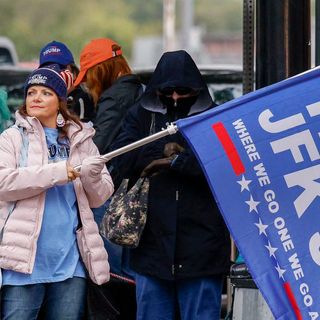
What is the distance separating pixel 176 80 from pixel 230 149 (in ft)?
2.91

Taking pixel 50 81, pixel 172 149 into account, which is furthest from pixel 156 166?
pixel 50 81

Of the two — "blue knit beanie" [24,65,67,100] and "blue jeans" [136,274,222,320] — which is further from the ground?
"blue knit beanie" [24,65,67,100]

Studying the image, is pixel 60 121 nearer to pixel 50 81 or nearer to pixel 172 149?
pixel 50 81

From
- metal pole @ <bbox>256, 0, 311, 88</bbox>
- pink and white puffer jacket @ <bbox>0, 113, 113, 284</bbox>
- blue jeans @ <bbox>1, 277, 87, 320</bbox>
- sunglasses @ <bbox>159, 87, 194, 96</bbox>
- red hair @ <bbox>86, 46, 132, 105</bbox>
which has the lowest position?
blue jeans @ <bbox>1, 277, 87, 320</bbox>

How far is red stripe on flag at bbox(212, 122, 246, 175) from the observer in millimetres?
5969

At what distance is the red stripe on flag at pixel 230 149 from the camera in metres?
5.97

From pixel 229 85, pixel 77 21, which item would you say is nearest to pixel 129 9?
pixel 77 21

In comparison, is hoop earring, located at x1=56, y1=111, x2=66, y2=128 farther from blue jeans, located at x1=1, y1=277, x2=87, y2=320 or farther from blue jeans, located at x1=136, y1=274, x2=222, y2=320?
blue jeans, located at x1=136, y1=274, x2=222, y2=320

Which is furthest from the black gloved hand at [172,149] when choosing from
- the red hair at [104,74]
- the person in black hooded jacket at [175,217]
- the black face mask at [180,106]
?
the red hair at [104,74]

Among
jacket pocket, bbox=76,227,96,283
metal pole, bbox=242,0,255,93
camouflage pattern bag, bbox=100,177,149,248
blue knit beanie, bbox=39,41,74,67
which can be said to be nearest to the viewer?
jacket pocket, bbox=76,227,96,283

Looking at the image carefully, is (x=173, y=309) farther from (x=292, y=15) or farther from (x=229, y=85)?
(x=229, y=85)

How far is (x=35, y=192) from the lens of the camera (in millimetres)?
6293

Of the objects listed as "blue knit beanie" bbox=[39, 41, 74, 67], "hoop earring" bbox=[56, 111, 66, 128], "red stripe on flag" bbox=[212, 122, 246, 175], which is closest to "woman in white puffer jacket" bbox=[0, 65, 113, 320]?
"hoop earring" bbox=[56, 111, 66, 128]

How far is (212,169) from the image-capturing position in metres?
5.98
